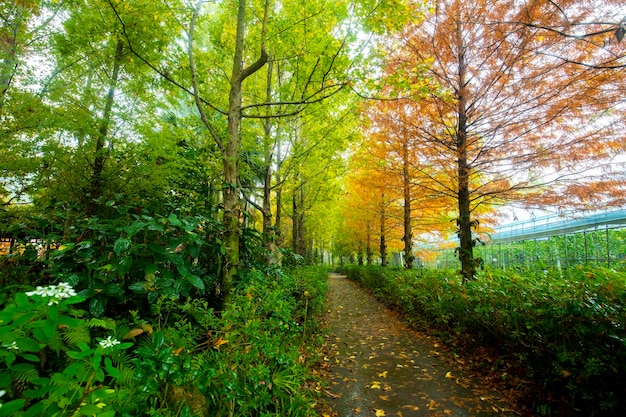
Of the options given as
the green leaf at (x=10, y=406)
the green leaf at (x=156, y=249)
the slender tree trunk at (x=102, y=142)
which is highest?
the slender tree trunk at (x=102, y=142)

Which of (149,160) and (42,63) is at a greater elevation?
(42,63)

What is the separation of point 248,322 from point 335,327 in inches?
196

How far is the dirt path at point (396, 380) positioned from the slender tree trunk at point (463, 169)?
6.19 ft

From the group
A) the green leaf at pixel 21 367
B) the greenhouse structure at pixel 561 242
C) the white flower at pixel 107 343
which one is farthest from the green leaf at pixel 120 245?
the greenhouse structure at pixel 561 242

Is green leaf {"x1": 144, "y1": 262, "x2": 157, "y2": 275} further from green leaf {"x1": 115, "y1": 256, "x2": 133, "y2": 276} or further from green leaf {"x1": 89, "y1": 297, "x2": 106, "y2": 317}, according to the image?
green leaf {"x1": 89, "y1": 297, "x2": 106, "y2": 317}

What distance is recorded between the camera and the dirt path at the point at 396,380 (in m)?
3.07

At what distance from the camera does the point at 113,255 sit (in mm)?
2283

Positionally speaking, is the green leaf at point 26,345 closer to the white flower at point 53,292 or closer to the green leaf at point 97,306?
the white flower at point 53,292

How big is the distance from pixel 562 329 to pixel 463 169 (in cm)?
388

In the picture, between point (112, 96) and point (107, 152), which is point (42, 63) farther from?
point (107, 152)

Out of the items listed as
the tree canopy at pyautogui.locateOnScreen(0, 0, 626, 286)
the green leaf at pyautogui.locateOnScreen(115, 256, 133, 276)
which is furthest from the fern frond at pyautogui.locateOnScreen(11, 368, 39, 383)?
the tree canopy at pyautogui.locateOnScreen(0, 0, 626, 286)

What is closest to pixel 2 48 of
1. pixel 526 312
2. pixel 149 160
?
pixel 149 160

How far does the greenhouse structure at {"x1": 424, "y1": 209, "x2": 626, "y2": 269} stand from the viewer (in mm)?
9297


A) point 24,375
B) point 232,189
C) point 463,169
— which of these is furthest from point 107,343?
point 463,169
